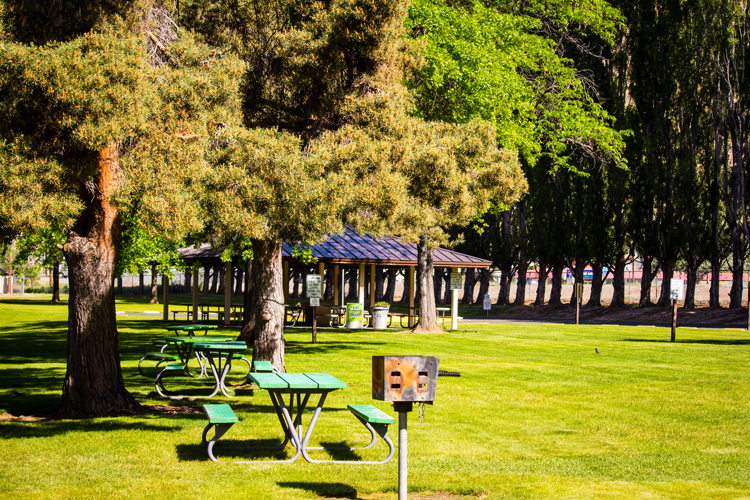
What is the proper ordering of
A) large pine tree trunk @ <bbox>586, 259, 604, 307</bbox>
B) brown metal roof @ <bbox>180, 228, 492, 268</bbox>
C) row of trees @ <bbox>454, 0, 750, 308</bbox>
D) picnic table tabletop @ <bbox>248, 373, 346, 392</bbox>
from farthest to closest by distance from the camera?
large pine tree trunk @ <bbox>586, 259, 604, 307</bbox>, row of trees @ <bbox>454, 0, 750, 308</bbox>, brown metal roof @ <bbox>180, 228, 492, 268</bbox>, picnic table tabletop @ <bbox>248, 373, 346, 392</bbox>

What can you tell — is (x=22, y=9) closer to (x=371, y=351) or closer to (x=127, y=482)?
(x=127, y=482)

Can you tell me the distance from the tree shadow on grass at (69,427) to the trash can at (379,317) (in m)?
21.0

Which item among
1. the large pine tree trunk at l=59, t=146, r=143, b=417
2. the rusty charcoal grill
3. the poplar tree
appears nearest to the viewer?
the rusty charcoal grill

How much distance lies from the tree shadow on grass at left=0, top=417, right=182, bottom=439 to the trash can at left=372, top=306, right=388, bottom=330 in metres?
21.0

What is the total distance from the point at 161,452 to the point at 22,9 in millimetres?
5189

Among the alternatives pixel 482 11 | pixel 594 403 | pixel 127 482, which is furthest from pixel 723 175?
pixel 127 482

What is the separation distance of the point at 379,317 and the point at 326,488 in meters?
23.7

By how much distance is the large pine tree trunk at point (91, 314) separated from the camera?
9320 mm

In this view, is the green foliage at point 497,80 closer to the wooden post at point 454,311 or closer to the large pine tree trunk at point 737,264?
the wooden post at point 454,311

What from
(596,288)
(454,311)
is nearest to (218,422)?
(454,311)

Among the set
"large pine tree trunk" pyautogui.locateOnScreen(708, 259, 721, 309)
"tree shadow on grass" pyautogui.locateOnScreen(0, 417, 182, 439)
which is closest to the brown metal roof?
"large pine tree trunk" pyautogui.locateOnScreen(708, 259, 721, 309)

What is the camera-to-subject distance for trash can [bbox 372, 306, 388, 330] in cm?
2998

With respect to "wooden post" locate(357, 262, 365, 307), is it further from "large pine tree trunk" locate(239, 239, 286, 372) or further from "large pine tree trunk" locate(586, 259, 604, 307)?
"large pine tree trunk" locate(586, 259, 604, 307)

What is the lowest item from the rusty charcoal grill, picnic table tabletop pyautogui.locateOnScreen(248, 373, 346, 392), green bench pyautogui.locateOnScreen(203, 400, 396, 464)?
green bench pyautogui.locateOnScreen(203, 400, 396, 464)
